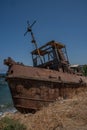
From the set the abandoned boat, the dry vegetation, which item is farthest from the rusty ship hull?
the dry vegetation

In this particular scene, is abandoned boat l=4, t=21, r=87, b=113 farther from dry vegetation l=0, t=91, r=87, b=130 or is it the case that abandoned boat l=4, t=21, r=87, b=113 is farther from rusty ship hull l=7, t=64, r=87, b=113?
dry vegetation l=0, t=91, r=87, b=130

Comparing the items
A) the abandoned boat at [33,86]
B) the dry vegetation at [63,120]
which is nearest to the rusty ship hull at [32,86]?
the abandoned boat at [33,86]

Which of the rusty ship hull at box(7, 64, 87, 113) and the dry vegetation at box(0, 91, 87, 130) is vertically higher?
the rusty ship hull at box(7, 64, 87, 113)

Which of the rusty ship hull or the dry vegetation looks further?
the rusty ship hull

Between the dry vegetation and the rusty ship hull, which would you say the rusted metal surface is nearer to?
the rusty ship hull

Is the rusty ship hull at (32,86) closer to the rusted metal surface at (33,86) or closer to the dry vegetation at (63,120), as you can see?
the rusted metal surface at (33,86)

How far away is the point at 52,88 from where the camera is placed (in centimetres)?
998

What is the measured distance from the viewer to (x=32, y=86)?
9.56 m

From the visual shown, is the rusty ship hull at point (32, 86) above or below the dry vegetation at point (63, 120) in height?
above

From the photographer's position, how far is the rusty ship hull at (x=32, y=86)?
31.3ft

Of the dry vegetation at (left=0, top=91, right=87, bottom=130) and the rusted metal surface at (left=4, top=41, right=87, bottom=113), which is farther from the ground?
the rusted metal surface at (left=4, top=41, right=87, bottom=113)

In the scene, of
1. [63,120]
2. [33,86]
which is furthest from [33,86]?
[63,120]

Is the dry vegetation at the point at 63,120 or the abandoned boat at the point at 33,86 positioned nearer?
the dry vegetation at the point at 63,120

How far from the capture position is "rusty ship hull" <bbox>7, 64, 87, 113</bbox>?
955 centimetres
